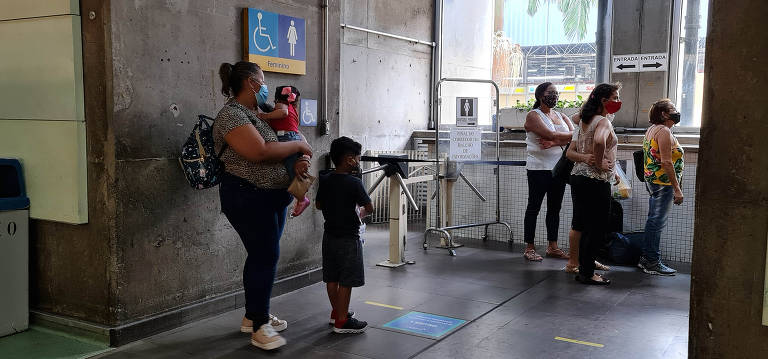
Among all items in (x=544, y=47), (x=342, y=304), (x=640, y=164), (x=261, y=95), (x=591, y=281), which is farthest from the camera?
(x=544, y=47)

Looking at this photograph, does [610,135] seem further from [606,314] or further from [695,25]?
[695,25]

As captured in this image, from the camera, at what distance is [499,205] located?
6980 mm

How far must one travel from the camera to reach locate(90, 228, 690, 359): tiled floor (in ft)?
11.9

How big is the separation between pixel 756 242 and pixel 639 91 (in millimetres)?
5198

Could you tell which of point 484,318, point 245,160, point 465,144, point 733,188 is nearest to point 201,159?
point 245,160

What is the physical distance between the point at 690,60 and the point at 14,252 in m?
6.45

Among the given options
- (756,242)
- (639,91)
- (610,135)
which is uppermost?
(639,91)

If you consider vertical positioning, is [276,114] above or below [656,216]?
above

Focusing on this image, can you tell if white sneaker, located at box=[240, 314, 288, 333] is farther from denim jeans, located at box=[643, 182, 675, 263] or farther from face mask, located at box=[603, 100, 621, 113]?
denim jeans, located at box=[643, 182, 675, 263]

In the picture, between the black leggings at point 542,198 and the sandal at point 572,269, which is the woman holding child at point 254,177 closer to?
the sandal at point 572,269

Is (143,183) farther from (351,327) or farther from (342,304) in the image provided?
(351,327)

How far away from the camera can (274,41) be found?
14.9 feet

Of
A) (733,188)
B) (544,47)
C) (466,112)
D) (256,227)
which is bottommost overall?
(256,227)

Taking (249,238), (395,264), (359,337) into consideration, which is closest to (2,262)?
(249,238)
